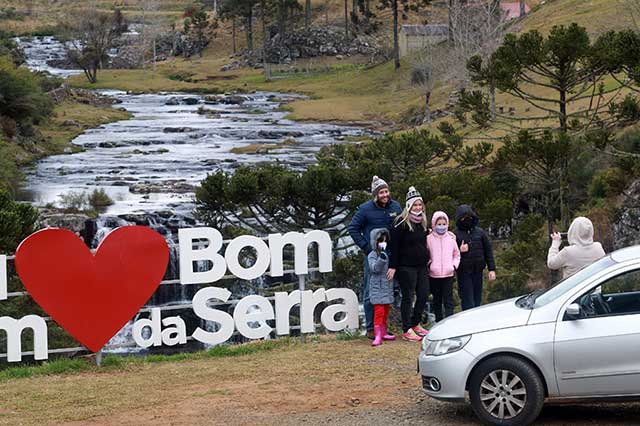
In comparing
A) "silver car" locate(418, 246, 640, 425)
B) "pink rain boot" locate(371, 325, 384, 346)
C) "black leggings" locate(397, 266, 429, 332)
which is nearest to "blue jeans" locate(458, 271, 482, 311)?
"black leggings" locate(397, 266, 429, 332)

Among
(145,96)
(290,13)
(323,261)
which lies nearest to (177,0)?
(290,13)

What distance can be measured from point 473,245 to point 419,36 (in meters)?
72.2

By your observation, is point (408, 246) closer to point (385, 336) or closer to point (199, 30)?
point (385, 336)

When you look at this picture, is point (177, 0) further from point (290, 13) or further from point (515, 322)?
point (515, 322)

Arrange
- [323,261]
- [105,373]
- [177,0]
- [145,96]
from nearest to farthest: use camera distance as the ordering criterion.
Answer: [105,373], [323,261], [145,96], [177,0]

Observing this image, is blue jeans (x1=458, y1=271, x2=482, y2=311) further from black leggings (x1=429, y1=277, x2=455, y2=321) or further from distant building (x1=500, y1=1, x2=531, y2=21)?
distant building (x1=500, y1=1, x2=531, y2=21)

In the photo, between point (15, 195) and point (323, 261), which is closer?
point (323, 261)

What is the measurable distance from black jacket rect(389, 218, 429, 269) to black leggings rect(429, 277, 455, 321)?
0.41m

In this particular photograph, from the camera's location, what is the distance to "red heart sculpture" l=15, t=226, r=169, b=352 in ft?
35.6

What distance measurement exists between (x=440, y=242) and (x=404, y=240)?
0.44 m

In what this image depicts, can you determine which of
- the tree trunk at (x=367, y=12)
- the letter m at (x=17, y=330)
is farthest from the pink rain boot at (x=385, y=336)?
the tree trunk at (x=367, y=12)

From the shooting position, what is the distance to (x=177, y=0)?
513 ft

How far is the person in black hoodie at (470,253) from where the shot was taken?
1123 centimetres

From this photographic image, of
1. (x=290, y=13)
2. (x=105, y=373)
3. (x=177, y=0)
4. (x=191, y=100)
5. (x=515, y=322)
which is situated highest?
(x=177, y=0)
